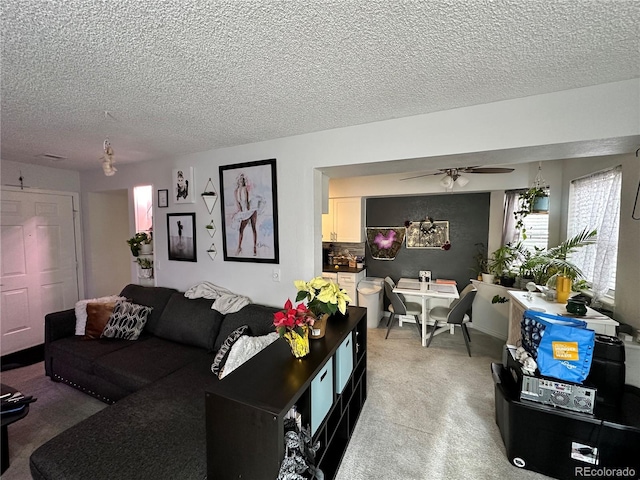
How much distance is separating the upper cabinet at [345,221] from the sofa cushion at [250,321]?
244 cm

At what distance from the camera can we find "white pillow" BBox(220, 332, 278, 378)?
1.64m

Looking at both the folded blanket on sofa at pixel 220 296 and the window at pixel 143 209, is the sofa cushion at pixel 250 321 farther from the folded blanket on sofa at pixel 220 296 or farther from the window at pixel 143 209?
the window at pixel 143 209

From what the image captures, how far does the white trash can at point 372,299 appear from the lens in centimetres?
399

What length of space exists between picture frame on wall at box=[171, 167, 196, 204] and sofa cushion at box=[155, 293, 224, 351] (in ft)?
3.80

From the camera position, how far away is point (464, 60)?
4.13 ft

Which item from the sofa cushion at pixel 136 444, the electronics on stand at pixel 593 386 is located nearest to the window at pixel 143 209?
the sofa cushion at pixel 136 444

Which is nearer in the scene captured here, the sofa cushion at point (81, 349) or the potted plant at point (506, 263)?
the sofa cushion at point (81, 349)

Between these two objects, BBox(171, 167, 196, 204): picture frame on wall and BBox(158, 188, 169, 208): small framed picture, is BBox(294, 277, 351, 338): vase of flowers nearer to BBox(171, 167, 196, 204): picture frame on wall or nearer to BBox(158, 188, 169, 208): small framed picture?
BBox(171, 167, 196, 204): picture frame on wall

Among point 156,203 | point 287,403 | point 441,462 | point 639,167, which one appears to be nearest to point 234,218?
point 156,203

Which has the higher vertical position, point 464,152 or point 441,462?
point 464,152

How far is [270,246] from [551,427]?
2.41m

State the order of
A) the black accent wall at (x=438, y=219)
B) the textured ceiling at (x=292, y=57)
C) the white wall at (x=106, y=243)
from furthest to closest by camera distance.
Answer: the black accent wall at (x=438, y=219) < the white wall at (x=106, y=243) < the textured ceiling at (x=292, y=57)

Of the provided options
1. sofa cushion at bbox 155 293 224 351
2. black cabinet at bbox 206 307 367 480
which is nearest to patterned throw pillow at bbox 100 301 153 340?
sofa cushion at bbox 155 293 224 351

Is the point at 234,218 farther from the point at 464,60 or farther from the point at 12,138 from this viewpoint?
the point at 464,60
